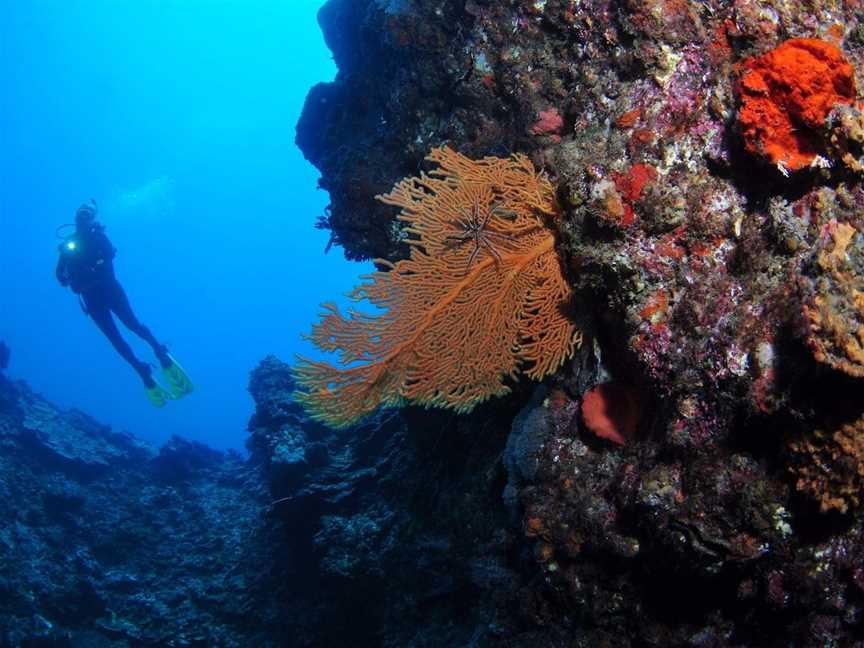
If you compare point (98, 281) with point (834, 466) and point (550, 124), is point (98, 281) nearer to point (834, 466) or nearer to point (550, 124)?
point (550, 124)

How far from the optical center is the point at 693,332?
2.83 meters

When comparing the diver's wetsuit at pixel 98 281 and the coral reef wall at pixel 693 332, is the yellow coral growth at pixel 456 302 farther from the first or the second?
the diver's wetsuit at pixel 98 281

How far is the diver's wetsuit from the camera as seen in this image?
1548cm

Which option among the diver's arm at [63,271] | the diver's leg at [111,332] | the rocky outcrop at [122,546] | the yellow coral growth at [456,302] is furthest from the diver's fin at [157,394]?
the yellow coral growth at [456,302]

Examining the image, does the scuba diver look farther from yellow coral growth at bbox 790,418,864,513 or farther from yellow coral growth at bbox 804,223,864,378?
yellow coral growth at bbox 804,223,864,378

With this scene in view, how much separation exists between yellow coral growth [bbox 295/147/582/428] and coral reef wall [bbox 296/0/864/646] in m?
0.30

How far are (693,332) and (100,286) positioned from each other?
1795 cm

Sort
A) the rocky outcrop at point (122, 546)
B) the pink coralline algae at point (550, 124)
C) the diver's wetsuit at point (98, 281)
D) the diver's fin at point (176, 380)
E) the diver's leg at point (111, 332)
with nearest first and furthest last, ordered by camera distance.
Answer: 1. the pink coralline algae at point (550, 124)
2. the rocky outcrop at point (122, 546)
3. the diver's wetsuit at point (98, 281)
4. the diver's leg at point (111, 332)
5. the diver's fin at point (176, 380)

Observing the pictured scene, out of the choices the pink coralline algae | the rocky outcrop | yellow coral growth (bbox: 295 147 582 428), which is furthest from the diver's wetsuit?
the pink coralline algae

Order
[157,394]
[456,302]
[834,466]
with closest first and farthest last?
1. [834,466]
2. [456,302]
3. [157,394]

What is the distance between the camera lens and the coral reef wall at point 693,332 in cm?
239

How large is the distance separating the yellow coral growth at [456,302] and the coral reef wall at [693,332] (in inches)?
11.7

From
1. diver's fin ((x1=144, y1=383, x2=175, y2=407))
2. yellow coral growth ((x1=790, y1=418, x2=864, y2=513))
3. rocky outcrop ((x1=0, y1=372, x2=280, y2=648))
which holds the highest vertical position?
diver's fin ((x1=144, y1=383, x2=175, y2=407))

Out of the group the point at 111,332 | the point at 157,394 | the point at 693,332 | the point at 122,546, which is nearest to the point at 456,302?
the point at 693,332
